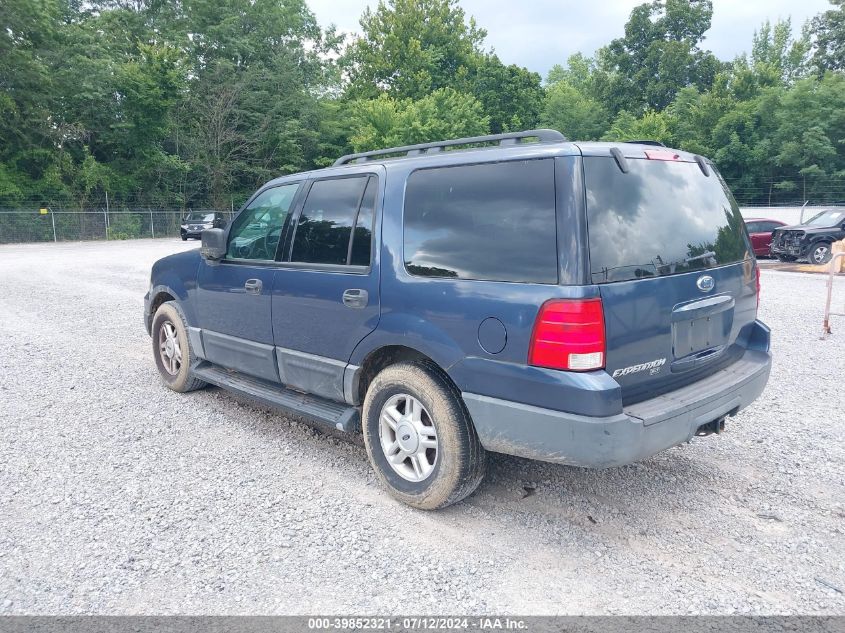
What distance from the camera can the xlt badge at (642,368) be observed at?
294 cm

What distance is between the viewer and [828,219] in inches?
720

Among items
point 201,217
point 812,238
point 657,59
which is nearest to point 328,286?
point 812,238

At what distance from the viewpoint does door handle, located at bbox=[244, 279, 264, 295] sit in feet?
14.6

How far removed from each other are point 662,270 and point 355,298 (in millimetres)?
1710

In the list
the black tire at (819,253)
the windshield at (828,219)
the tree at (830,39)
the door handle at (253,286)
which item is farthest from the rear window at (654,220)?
the tree at (830,39)

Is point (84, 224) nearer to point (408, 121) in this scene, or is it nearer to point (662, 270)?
point (408, 121)

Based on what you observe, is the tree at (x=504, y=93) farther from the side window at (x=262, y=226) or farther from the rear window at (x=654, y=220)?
the rear window at (x=654, y=220)

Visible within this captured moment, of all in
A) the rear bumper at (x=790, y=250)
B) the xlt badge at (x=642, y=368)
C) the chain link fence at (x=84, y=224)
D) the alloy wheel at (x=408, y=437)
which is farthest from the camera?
the chain link fence at (x=84, y=224)

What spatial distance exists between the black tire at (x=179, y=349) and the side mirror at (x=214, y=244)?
82 cm

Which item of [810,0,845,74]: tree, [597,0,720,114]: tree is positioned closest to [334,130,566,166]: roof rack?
[597,0,720,114]: tree

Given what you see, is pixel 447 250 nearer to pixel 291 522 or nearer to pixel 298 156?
pixel 291 522

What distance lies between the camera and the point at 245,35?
4219cm

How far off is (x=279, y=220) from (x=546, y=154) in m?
2.20

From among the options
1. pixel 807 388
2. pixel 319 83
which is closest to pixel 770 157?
pixel 319 83
